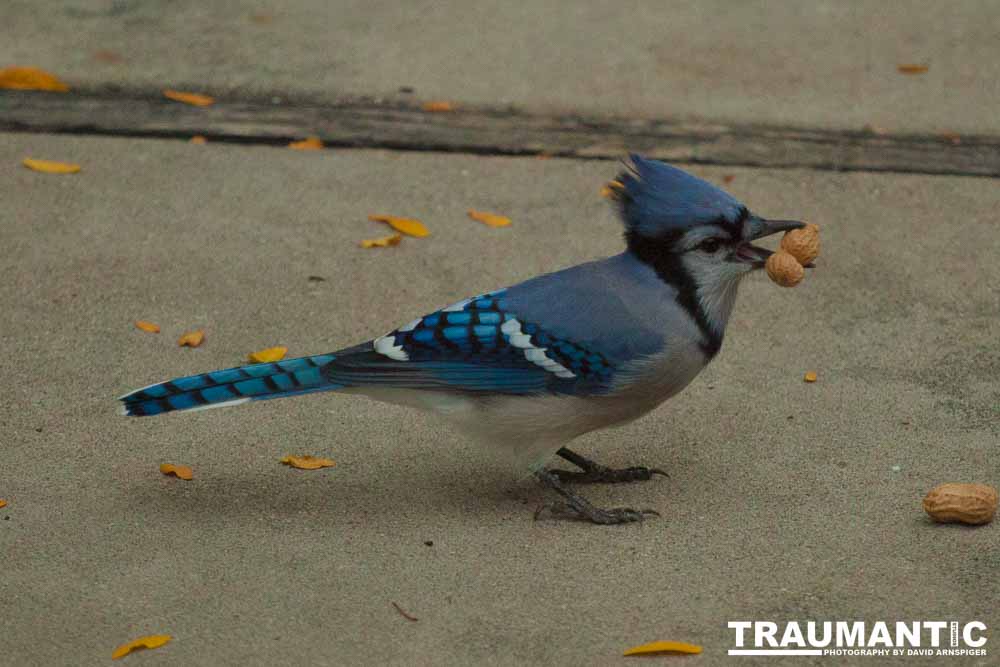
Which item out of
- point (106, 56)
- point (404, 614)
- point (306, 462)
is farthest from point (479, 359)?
point (106, 56)

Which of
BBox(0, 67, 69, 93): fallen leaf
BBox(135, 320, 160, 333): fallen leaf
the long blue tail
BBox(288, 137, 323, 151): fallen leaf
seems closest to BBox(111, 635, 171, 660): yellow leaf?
the long blue tail

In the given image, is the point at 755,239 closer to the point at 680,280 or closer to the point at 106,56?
the point at 680,280

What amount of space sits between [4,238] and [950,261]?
303cm

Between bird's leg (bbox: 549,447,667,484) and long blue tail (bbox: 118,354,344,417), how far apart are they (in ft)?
2.10

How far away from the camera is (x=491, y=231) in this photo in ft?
15.6

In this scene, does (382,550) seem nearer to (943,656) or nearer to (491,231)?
(943,656)

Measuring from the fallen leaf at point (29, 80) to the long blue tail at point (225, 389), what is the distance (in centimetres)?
267

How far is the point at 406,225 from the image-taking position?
474cm

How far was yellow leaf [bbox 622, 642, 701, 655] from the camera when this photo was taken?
275cm

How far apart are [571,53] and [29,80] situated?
7.17 feet

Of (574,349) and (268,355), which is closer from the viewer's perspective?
(574,349)

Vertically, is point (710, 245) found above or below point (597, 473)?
above

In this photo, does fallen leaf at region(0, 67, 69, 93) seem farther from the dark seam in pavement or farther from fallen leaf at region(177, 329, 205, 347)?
fallen leaf at region(177, 329, 205, 347)

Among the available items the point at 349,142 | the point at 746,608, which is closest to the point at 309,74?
the point at 349,142
